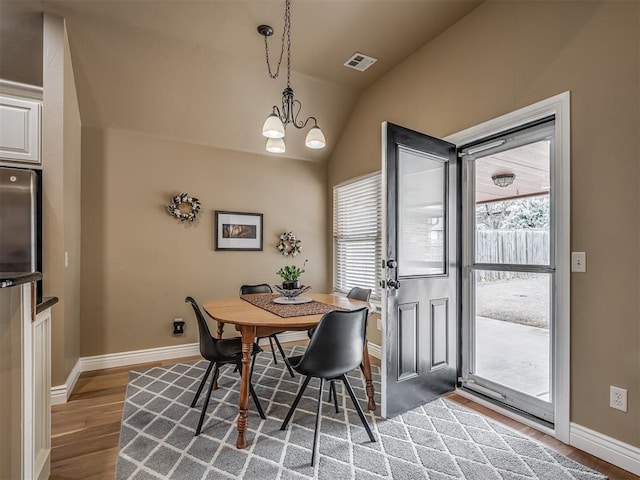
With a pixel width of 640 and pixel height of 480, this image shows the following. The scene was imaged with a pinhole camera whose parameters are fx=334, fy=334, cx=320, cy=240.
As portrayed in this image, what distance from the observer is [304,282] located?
4.56m

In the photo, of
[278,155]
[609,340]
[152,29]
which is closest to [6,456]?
[609,340]

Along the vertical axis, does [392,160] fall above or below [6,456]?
above

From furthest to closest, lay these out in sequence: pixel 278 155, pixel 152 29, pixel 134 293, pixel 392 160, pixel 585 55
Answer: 1. pixel 278 155
2. pixel 134 293
3. pixel 152 29
4. pixel 392 160
5. pixel 585 55

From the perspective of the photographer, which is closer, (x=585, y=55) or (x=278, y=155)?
(x=585, y=55)

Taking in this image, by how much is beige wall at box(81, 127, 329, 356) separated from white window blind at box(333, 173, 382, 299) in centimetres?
76

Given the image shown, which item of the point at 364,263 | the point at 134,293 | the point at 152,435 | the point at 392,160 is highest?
the point at 392,160

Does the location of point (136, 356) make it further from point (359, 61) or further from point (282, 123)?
point (359, 61)

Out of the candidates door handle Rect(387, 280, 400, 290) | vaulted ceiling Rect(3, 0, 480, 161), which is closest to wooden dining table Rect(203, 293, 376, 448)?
door handle Rect(387, 280, 400, 290)

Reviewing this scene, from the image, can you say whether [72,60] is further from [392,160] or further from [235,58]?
[392,160]

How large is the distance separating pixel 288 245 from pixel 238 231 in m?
0.68

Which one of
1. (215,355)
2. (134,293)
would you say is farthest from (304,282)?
(215,355)

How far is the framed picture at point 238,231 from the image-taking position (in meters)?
3.99

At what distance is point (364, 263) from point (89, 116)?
10.9ft

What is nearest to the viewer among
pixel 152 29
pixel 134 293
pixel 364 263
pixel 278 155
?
pixel 152 29
